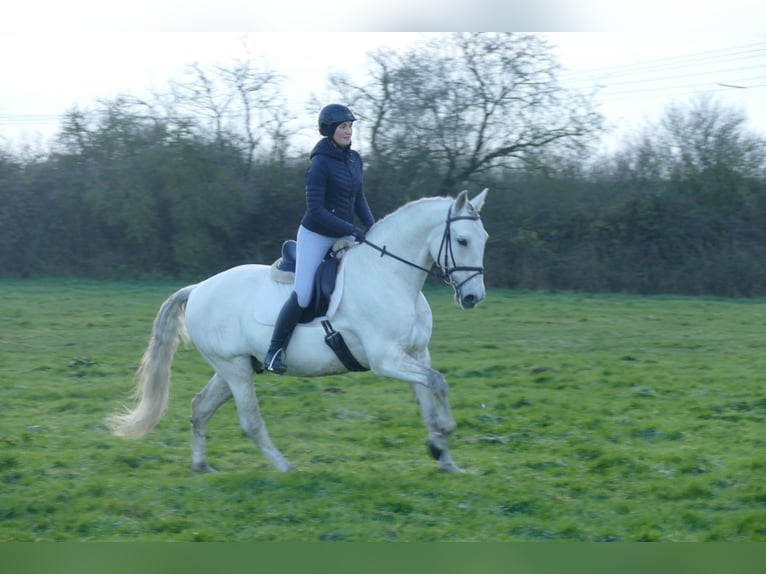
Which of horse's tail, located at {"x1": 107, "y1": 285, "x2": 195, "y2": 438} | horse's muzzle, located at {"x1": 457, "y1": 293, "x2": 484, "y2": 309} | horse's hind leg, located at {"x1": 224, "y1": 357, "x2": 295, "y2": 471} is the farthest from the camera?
horse's tail, located at {"x1": 107, "y1": 285, "x2": 195, "y2": 438}

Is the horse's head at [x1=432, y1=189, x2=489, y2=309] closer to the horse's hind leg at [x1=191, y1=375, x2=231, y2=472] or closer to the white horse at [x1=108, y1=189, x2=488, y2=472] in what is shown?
the white horse at [x1=108, y1=189, x2=488, y2=472]

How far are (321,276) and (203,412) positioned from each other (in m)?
1.53

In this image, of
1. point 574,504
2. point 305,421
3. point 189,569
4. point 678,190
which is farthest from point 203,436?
point 678,190

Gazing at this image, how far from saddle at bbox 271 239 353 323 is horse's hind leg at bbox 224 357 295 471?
718 millimetres

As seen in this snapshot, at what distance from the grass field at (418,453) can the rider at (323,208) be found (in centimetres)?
118

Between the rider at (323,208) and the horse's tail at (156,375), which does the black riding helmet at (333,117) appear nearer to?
the rider at (323,208)

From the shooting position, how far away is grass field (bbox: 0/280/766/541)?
20.1 feet

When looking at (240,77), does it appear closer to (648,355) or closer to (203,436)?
(648,355)

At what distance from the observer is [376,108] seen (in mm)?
25734

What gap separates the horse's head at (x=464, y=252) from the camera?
7.39 metres

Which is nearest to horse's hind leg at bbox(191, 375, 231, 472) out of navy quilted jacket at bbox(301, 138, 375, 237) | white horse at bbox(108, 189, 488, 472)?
white horse at bbox(108, 189, 488, 472)

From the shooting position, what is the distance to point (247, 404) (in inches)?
313

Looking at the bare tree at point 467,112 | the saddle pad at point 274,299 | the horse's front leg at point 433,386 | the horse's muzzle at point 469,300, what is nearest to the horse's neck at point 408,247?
the saddle pad at point 274,299

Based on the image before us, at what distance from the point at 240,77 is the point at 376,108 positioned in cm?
399
